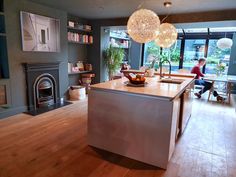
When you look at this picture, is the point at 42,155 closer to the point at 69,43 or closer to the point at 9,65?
the point at 9,65

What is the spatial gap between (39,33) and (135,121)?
3350 millimetres

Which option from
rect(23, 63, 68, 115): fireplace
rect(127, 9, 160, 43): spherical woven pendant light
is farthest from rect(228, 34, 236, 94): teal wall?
rect(23, 63, 68, 115): fireplace

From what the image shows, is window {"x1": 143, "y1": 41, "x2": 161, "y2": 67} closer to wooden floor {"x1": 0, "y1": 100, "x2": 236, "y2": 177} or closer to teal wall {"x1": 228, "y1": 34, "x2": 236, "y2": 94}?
teal wall {"x1": 228, "y1": 34, "x2": 236, "y2": 94}

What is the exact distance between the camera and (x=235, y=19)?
420 centimetres

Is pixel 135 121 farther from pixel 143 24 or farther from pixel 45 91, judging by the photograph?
pixel 45 91

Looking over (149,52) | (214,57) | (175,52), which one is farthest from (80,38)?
(214,57)

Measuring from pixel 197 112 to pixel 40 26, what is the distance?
171 inches

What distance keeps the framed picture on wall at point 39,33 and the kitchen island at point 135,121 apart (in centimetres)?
248

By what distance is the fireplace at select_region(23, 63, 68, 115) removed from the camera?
13.7 feet

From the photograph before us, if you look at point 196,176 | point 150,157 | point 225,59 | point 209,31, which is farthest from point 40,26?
point 225,59

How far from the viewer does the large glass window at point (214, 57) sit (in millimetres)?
7570

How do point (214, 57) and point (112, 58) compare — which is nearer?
point (112, 58)

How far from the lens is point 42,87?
4508mm

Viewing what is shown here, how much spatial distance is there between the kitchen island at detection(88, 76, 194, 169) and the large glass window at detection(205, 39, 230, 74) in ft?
21.2
